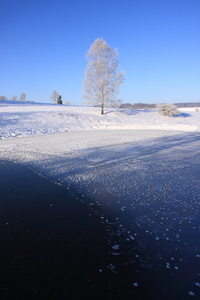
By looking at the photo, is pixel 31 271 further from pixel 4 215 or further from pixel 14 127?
pixel 14 127

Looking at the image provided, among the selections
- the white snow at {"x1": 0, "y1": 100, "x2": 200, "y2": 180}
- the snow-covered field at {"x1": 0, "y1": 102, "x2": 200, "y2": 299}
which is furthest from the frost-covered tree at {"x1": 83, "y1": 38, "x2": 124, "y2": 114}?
the snow-covered field at {"x1": 0, "y1": 102, "x2": 200, "y2": 299}

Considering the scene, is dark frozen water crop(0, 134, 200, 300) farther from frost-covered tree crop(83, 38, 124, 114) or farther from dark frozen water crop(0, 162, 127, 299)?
frost-covered tree crop(83, 38, 124, 114)

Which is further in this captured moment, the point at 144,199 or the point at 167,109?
the point at 167,109

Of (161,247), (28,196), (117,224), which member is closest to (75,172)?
(28,196)

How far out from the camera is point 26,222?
2.62 m

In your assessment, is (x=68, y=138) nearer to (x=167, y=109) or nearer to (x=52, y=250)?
(x=52, y=250)

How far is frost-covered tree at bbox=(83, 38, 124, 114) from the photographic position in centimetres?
2292

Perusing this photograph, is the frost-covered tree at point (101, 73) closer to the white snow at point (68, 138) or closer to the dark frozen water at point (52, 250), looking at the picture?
the white snow at point (68, 138)

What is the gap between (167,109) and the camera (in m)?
26.8

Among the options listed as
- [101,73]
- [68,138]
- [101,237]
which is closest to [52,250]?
[101,237]

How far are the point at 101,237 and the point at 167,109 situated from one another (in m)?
27.4

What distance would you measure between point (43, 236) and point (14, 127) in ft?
48.0

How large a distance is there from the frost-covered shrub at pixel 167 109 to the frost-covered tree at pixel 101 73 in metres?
8.18

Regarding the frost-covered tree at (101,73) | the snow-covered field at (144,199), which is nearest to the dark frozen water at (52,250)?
the snow-covered field at (144,199)
